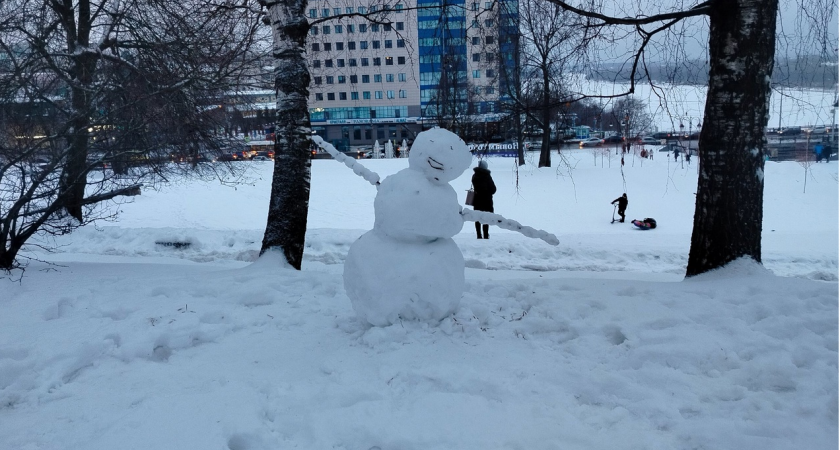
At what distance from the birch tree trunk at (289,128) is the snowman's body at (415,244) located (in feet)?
7.89

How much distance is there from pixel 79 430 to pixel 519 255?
7.20 metres

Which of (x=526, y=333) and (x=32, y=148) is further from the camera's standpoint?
(x=32, y=148)

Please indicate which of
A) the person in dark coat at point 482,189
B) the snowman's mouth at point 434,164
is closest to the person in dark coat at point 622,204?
the person in dark coat at point 482,189

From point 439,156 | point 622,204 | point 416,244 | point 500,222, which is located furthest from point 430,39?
point 622,204

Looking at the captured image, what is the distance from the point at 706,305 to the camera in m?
4.15

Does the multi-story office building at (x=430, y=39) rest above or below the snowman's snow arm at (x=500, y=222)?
above

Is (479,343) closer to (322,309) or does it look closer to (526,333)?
(526,333)

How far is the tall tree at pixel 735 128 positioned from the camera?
478 cm

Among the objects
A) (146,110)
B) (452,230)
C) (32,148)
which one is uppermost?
(146,110)

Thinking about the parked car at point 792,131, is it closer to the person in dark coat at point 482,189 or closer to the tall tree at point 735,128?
the tall tree at point 735,128

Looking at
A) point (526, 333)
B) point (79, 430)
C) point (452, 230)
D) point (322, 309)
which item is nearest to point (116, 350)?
point (79, 430)

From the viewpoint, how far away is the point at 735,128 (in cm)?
486

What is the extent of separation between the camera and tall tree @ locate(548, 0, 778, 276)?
478cm

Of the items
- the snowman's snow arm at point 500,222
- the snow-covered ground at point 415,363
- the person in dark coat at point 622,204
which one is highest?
the snowman's snow arm at point 500,222
